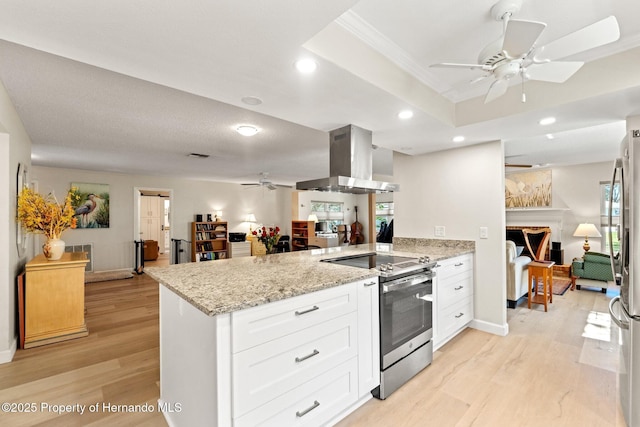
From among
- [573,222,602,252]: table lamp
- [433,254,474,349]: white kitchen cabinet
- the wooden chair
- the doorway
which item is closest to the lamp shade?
[573,222,602,252]: table lamp

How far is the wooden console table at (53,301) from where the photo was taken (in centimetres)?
301

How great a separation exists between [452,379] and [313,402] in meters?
1.31

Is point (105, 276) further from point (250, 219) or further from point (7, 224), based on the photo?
point (7, 224)

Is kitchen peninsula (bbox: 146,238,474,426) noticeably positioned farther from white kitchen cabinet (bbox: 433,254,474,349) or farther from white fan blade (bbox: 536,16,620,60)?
white fan blade (bbox: 536,16,620,60)

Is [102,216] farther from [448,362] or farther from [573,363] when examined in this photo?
[573,363]

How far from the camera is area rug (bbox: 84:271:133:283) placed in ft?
Result: 19.8

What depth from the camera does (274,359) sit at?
1489mm

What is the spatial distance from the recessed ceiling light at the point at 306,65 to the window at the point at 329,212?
27.1 ft

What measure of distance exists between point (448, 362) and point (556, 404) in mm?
766

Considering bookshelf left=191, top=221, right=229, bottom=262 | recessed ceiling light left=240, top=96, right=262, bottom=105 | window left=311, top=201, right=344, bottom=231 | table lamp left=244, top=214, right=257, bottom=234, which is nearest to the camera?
recessed ceiling light left=240, top=96, right=262, bottom=105

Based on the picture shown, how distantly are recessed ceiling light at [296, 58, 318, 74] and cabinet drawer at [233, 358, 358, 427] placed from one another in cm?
176

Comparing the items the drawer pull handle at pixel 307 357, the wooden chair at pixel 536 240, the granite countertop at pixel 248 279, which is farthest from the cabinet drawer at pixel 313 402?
the wooden chair at pixel 536 240

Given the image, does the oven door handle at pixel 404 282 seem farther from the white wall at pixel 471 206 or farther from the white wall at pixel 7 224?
the white wall at pixel 7 224

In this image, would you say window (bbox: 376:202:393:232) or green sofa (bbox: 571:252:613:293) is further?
window (bbox: 376:202:393:232)
